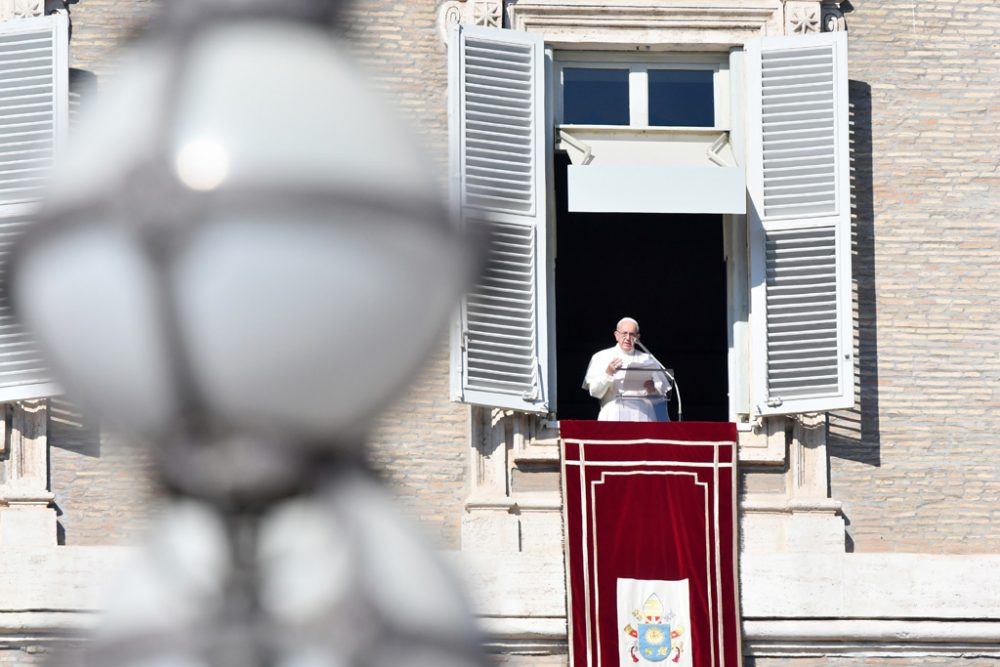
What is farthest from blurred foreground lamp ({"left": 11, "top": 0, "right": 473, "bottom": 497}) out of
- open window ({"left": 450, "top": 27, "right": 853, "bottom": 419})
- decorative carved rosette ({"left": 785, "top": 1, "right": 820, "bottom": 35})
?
decorative carved rosette ({"left": 785, "top": 1, "right": 820, "bottom": 35})

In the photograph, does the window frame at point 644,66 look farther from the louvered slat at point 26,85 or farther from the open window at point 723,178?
the louvered slat at point 26,85

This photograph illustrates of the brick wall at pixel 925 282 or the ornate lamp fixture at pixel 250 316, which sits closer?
the ornate lamp fixture at pixel 250 316

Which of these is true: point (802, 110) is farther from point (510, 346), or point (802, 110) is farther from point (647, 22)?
point (510, 346)

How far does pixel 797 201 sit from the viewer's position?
1070 centimetres

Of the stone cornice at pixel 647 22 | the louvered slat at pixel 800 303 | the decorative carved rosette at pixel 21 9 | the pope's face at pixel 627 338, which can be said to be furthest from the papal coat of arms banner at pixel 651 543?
the decorative carved rosette at pixel 21 9

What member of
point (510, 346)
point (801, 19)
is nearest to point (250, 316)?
point (510, 346)

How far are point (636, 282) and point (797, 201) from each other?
4758 mm

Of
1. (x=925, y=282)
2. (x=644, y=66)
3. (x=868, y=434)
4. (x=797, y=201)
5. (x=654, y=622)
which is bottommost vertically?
(x=654, y=622)

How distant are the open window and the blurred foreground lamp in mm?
8966

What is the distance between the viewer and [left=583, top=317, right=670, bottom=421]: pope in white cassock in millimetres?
10195

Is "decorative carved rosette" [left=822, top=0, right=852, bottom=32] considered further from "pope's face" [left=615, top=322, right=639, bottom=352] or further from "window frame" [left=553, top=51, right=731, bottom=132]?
"pope's face" [left=615, top=322, right=639, bottom=352]

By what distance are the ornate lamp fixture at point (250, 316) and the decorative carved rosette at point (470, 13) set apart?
375 inches

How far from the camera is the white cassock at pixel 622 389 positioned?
10195 millimetres

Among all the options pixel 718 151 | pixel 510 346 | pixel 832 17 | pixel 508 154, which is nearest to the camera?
pixel 510 346
